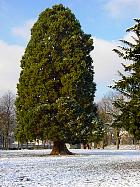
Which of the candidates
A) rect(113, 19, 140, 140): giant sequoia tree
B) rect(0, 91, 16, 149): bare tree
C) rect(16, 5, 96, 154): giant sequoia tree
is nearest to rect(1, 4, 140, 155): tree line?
rect(16, 5, 96, 154): giant sequoia tree

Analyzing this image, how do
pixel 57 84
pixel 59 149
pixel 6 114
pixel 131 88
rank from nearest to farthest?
pixel 131 88 → pixel 59 149 → pixel 57 84 → pixel 6 114

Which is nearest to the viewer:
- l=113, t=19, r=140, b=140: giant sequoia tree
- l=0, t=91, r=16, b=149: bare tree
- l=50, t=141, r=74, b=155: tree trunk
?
l=113, t=19, r=140, b=140: giant sequoia tree

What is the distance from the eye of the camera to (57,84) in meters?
39.7

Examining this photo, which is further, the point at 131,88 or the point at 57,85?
the point at 57,85

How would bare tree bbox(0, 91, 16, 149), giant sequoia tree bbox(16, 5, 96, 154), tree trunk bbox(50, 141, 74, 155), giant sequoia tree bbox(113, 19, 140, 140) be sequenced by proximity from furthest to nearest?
1. bare tree bbox(0, 91, 16, 149)
2. tree trunk bbox(50, 141, 74, 155)
3. giant sequoia tree bbox(16, 5, 96, 154)
4. giant sequoia tree bbox(113, 19, 140, 140)

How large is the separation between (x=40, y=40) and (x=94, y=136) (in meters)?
10.6

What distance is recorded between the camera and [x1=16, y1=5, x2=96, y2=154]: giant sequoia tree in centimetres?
3775

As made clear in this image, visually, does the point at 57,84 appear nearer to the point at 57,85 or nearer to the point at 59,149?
the point at 57,85

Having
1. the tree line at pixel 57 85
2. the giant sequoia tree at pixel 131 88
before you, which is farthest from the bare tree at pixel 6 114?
the giant sequoia tree at pixel 131 88

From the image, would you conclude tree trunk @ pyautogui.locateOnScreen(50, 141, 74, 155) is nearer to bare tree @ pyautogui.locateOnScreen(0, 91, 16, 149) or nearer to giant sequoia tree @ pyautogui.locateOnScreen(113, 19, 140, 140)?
giant sequoia tree @ pyautogui.locateOnScreen(113, 19, 140, 140)

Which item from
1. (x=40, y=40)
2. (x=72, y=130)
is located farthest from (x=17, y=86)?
(x=72, y=130)

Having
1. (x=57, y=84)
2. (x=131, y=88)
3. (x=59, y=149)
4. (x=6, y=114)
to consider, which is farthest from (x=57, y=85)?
(x=6, y=114)

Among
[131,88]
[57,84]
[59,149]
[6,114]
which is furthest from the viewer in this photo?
[6,114]

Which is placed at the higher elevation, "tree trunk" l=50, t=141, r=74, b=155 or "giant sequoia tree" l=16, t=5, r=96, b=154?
"giant sequoia tree" l=16, t=5, r=96, b=154
